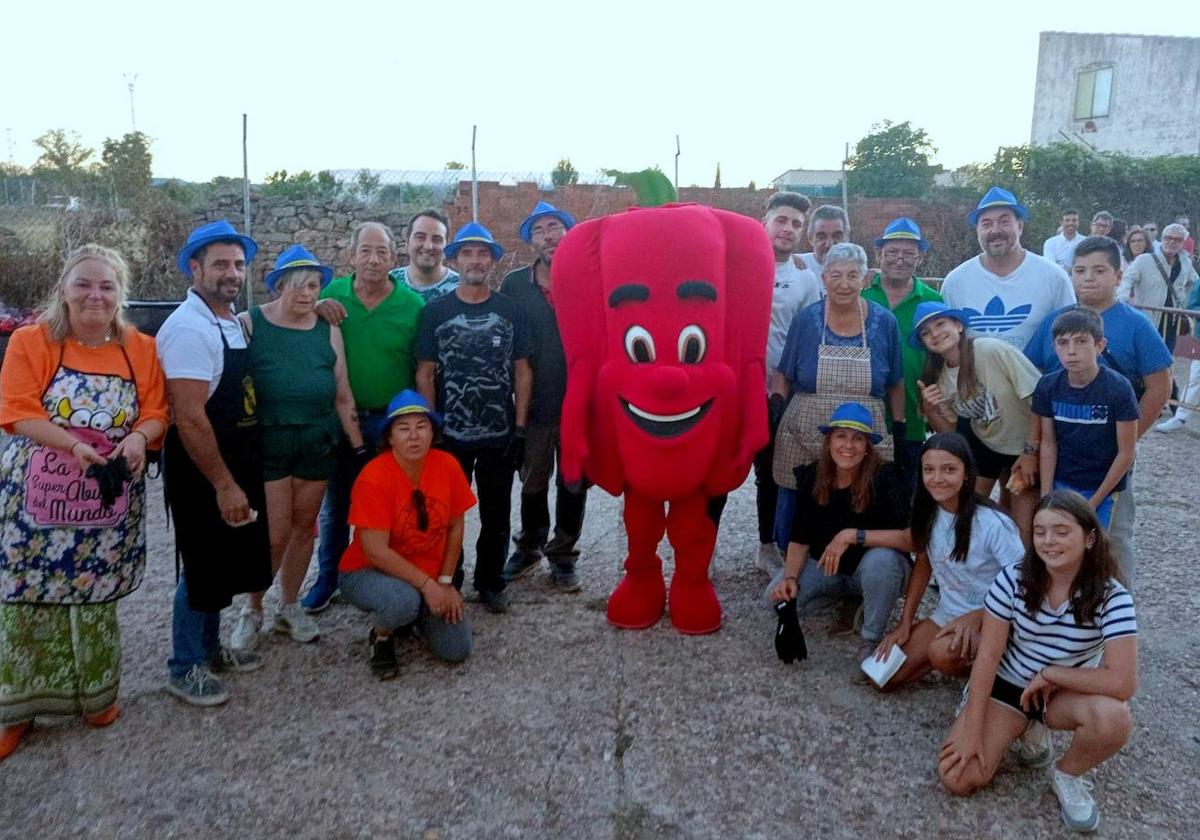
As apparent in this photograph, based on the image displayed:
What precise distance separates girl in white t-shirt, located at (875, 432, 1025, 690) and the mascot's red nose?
860 mm

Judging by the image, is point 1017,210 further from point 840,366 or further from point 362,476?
point 362,476

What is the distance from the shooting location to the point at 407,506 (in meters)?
3.44

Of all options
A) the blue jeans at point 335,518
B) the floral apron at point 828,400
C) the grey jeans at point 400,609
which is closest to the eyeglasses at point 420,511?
the grey jeans at point 400,609

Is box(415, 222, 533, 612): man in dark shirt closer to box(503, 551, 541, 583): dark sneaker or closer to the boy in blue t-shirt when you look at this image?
box(503, 551, 541, 583): dark sneaker

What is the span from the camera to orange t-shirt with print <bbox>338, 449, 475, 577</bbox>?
339 cm

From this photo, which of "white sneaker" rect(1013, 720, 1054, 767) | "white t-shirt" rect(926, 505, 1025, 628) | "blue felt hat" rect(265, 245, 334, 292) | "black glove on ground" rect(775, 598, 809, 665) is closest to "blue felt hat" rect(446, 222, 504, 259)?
"blue felt hat" rect(265, 245, 334, 292)

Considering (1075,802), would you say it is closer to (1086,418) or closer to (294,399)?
(1086,418)

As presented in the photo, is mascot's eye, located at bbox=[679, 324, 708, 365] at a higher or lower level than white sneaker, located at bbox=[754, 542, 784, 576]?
higher

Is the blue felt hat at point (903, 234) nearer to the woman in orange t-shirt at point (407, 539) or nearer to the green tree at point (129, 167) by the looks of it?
the woman in orange t-shirt at point (407, 539)

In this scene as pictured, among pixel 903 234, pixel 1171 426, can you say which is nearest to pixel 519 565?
pixel 903 234

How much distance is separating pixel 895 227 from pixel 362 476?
8.39 ft

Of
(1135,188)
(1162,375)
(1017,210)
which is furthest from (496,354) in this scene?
(1135,188)

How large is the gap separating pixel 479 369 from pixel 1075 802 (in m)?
2.49

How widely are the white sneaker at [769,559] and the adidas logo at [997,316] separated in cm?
137
